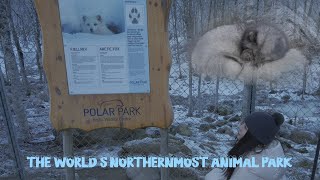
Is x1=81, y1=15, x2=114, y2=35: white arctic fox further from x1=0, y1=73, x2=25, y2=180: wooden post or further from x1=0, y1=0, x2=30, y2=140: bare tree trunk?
x1=0, y1=0, x2=30, y2=140: bare tree trunk

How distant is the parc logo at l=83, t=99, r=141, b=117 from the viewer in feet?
8.64

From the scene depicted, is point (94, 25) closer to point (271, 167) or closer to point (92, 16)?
point (92, 16)

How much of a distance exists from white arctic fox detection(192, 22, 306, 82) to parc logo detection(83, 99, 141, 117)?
1.04 meters

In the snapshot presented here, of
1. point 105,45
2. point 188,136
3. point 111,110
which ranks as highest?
point 105,45

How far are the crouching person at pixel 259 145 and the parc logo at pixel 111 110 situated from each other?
0.84m

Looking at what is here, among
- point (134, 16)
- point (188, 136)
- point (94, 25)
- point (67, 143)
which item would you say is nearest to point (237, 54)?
point (134, 16)

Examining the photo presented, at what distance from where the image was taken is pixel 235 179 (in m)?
2.28

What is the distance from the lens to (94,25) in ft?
8.09

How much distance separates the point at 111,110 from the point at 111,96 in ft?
0.37

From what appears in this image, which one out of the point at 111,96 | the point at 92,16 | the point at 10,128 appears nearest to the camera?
the point at 92,16

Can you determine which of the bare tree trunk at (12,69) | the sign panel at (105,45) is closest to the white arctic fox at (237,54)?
the sign panel at (105,45)

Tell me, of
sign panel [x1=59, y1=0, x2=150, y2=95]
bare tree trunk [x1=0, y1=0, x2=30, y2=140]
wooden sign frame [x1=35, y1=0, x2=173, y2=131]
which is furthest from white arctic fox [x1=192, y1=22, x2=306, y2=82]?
bare tree trunk [x1=0, y1=0, x2=30, y2=140]

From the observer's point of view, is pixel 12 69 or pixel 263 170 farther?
pixel 12 69

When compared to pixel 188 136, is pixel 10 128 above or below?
above
